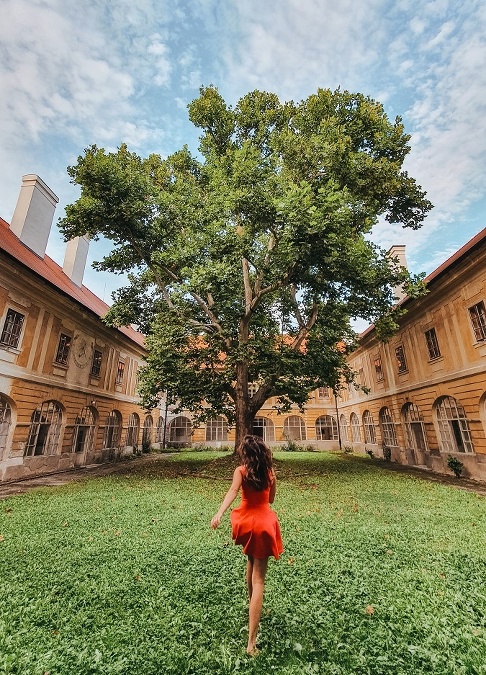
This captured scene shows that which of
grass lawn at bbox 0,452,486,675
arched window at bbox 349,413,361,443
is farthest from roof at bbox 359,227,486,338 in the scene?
arched window at bbox 349,413,361,443

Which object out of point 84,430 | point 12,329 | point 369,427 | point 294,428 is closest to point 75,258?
point 12,329

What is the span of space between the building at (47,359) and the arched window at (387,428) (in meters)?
17.6

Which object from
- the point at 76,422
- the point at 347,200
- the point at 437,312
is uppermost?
the point at 347,200

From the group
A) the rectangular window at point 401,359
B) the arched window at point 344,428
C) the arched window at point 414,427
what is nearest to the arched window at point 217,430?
the arched window at point 344,428

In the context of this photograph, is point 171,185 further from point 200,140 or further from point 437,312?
point 437,312

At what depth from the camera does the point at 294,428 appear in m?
29.2

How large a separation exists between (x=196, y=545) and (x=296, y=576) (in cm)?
185

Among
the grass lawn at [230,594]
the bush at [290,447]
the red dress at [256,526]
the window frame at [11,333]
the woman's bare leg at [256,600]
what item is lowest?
the grass lawn at [230,594]

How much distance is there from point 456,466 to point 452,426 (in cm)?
183

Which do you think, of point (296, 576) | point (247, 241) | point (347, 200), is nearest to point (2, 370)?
point (247, 241)

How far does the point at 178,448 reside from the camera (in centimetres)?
2886

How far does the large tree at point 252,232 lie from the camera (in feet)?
37.2

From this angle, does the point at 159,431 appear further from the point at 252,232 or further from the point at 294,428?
the point at 252,232

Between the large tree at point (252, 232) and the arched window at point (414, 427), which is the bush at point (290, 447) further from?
the large tree at point (252, 232)
